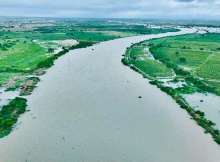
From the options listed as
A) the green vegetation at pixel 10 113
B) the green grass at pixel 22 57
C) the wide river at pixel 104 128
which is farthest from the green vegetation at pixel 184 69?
the green vegetation at pixel 10 113

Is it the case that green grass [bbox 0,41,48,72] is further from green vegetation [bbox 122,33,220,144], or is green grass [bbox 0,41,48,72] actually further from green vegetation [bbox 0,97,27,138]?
green vegetation [bbox 0,97,27,138]

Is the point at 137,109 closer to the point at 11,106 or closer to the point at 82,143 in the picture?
the point at 82,143

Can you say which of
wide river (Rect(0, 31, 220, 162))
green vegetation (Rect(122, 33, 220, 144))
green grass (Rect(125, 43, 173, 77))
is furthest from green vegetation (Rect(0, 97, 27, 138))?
green grass (Rect(125, 43, 173, 77))

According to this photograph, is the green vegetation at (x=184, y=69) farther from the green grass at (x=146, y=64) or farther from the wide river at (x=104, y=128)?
the wide river at (x=104, y=128)

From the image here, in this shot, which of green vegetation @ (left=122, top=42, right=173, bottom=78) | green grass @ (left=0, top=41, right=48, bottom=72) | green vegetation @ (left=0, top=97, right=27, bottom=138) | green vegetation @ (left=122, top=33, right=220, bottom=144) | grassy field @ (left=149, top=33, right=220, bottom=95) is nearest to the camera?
green vegetation @ (left=0, top=97, right=27, bottom=138)

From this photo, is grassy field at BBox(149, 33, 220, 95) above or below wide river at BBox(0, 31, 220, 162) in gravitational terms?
above
